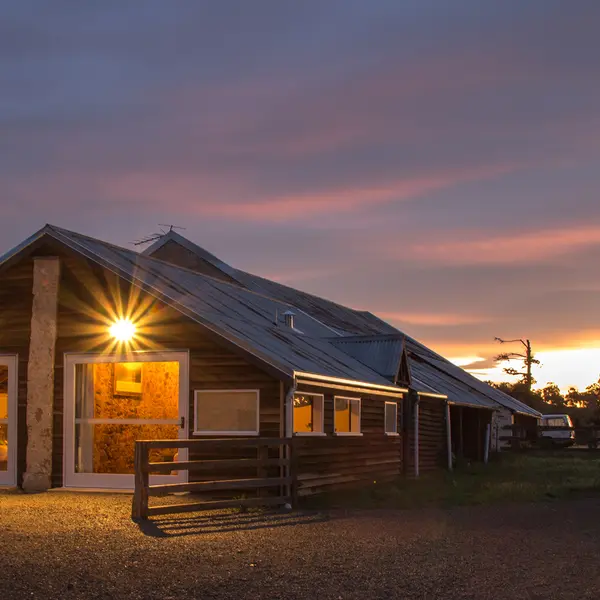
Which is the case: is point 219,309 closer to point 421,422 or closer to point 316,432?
point 316,432

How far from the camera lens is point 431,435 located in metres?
31.0

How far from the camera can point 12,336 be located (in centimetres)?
2070

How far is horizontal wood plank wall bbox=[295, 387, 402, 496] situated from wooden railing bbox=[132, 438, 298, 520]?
71cm

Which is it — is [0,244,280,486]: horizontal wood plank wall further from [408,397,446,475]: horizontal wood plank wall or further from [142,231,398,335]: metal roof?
[142,231,398,335]: metal roof

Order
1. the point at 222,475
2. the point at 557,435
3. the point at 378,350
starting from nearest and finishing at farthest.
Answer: the point at 222,475
the point at 378,350
the point at 557,435

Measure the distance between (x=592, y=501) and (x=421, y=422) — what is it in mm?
10225

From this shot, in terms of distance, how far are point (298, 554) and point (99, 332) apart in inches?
378

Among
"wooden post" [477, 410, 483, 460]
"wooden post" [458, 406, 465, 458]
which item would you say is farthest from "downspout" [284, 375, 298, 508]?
"wooden post" [477, 410, 483, 460]

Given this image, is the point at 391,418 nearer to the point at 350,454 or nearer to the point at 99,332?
the point at 350,454

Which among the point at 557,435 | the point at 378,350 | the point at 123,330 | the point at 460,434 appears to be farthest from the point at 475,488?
the point at 557,435

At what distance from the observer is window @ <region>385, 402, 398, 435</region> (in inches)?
1014

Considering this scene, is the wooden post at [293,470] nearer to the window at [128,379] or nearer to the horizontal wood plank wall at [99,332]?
the horizontal wood plank wall at [99,332]

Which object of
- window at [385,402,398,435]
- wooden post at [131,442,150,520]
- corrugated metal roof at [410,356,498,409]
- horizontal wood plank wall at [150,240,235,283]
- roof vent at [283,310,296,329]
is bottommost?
wooden post at [131,442,150,520]

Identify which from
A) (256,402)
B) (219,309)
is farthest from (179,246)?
(256,402)
